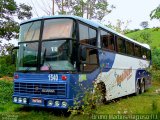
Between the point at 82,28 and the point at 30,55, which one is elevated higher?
the point at 82,28

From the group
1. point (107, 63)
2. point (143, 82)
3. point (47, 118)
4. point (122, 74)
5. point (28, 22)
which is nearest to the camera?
point (47, 118)

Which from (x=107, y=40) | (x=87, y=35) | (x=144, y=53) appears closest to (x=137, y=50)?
(x=144, y=53)

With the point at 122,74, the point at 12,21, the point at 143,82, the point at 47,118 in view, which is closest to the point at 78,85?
the point at 47,118

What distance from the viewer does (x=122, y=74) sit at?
1461 centimetres

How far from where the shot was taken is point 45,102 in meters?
9.80

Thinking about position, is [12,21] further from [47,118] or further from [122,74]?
[47,118]

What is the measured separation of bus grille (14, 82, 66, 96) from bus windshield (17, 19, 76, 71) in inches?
21.6

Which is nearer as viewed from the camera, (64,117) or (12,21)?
(64,117)

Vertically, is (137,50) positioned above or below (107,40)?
below

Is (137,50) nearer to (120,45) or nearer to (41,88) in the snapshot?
(120,45)

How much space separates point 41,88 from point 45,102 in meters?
0.51

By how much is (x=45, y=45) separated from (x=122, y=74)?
229 inches

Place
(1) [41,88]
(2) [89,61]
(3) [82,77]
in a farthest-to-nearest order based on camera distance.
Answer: (2) [89,61] → (3) [82,77] → (1) [41,88]

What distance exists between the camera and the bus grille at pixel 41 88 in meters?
9.59
